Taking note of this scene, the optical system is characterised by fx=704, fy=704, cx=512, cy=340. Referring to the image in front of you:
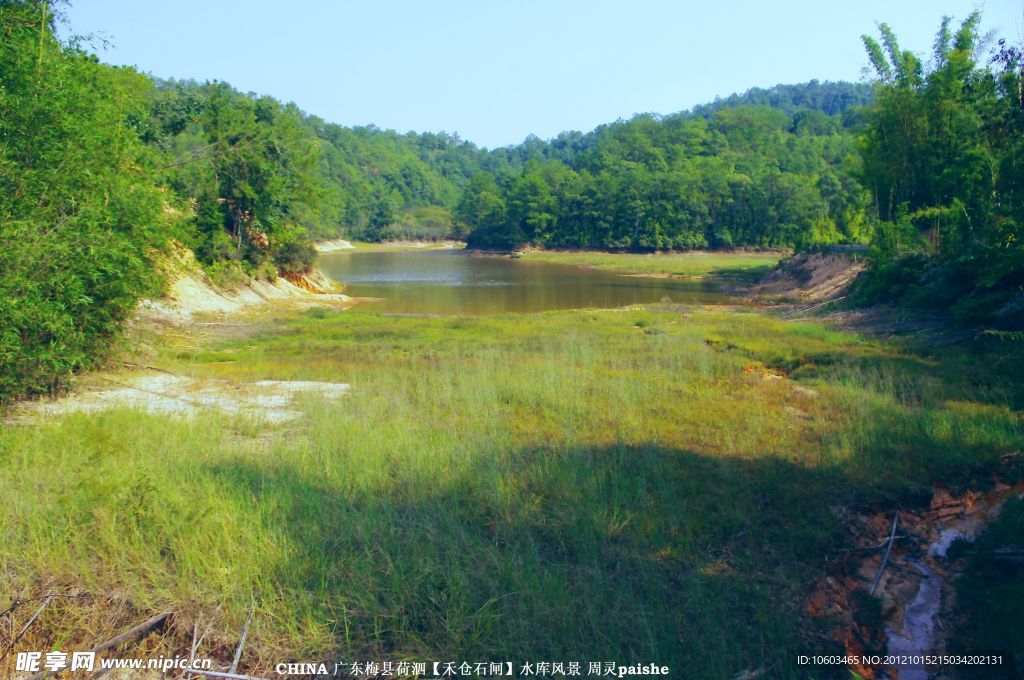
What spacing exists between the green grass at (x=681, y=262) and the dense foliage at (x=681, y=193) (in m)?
4.46

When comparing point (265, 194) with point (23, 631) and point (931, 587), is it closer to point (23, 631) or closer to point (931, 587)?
point (23, 631)

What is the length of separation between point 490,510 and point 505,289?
44083mm

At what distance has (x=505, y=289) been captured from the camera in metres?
51.2

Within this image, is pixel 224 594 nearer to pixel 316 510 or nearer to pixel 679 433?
pixel 316 510

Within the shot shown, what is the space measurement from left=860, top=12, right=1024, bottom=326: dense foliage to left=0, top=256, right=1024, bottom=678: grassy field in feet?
15.1

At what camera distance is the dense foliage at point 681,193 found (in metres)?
93.3

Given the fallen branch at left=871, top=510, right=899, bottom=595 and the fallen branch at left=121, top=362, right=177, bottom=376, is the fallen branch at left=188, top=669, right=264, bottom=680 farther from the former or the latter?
the fallen branch at left=121, top=362, right=177, bottom=376

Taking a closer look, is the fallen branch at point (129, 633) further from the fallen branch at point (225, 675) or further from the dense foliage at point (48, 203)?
the dense foliage at point (48, 203)

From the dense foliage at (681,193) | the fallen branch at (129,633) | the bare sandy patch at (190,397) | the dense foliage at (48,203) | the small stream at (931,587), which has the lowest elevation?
the small stream at (931,587)

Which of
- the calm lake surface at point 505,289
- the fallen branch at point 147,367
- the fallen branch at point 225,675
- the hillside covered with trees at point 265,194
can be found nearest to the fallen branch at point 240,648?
the fallen branch at point 225,675

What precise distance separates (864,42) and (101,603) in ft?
145

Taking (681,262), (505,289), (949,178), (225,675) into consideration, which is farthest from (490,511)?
(681,262)

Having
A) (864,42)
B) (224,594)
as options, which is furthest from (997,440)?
(864,42)

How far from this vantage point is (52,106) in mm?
9102
